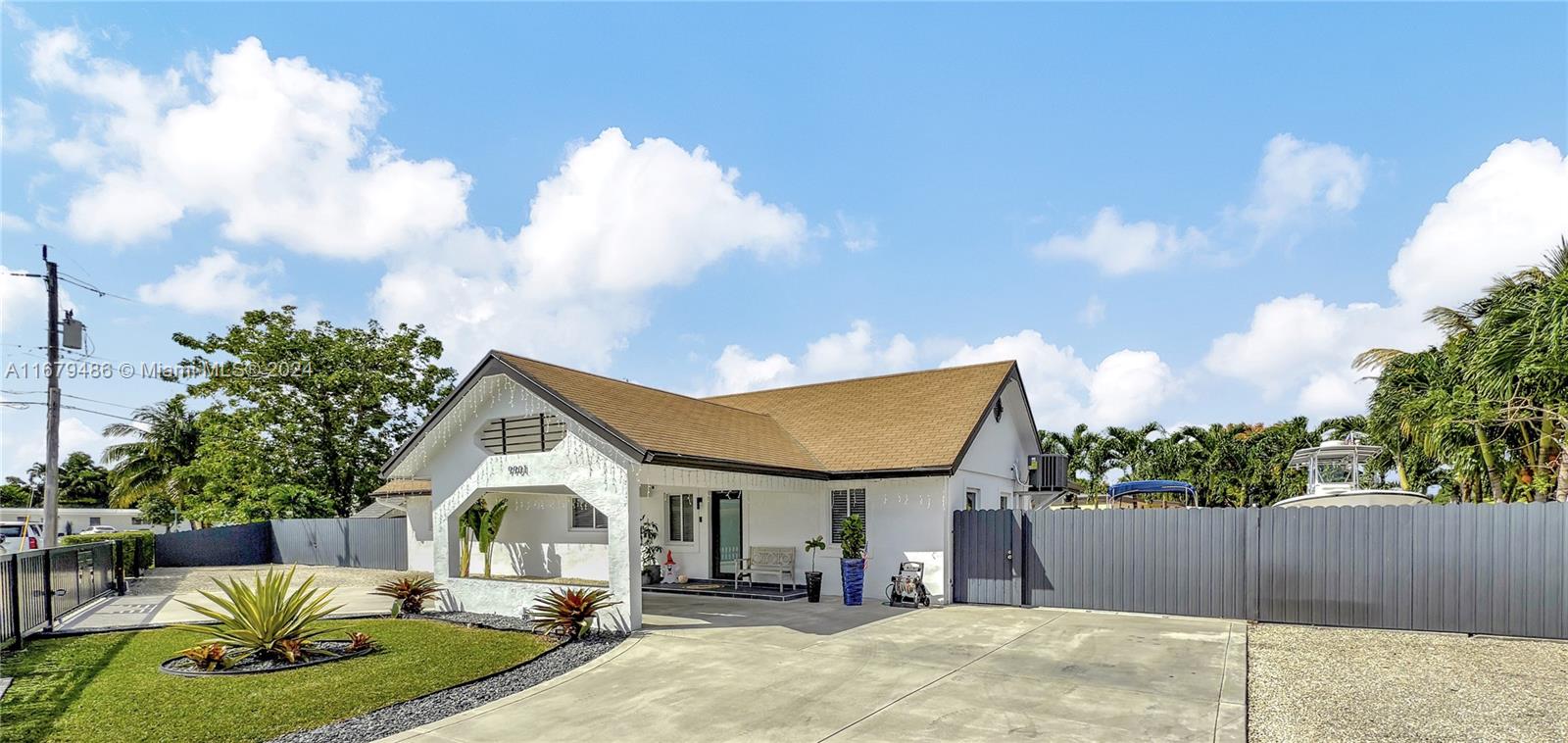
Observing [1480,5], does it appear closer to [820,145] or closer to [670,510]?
[820,145]

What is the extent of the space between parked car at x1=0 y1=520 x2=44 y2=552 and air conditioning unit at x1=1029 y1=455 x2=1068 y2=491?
2185cm

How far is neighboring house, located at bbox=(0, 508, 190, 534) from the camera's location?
4539 centimetres

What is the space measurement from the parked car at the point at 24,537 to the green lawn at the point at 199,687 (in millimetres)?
8674

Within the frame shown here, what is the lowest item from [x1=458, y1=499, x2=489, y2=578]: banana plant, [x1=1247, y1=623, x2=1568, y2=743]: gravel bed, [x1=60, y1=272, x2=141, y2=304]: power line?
[x1=1247, y1=623, x2=1568, y2=743]: gravel bed

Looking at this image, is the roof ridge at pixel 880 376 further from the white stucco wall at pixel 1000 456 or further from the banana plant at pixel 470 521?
the banana plant at pixel 470 521

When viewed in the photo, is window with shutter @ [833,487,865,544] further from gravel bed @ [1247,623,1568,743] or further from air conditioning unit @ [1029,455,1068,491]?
gravel bed @ [1247,623,1568,743]

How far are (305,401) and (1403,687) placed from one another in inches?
1251

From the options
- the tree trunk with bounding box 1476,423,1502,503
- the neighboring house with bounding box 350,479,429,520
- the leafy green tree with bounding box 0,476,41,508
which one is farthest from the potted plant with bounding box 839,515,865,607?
the leafy green tree with bounding box 0,476,41,508

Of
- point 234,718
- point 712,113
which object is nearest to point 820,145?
point 712,113

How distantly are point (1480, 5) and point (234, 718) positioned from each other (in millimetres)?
16677

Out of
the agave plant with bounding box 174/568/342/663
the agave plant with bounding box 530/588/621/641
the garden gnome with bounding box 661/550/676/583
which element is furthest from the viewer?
the garden gnome with bounding box 661/550/676/583

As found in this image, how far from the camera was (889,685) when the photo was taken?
799 centimetres

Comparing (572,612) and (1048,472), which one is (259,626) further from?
(1048,472)

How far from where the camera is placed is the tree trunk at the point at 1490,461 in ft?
55.7
